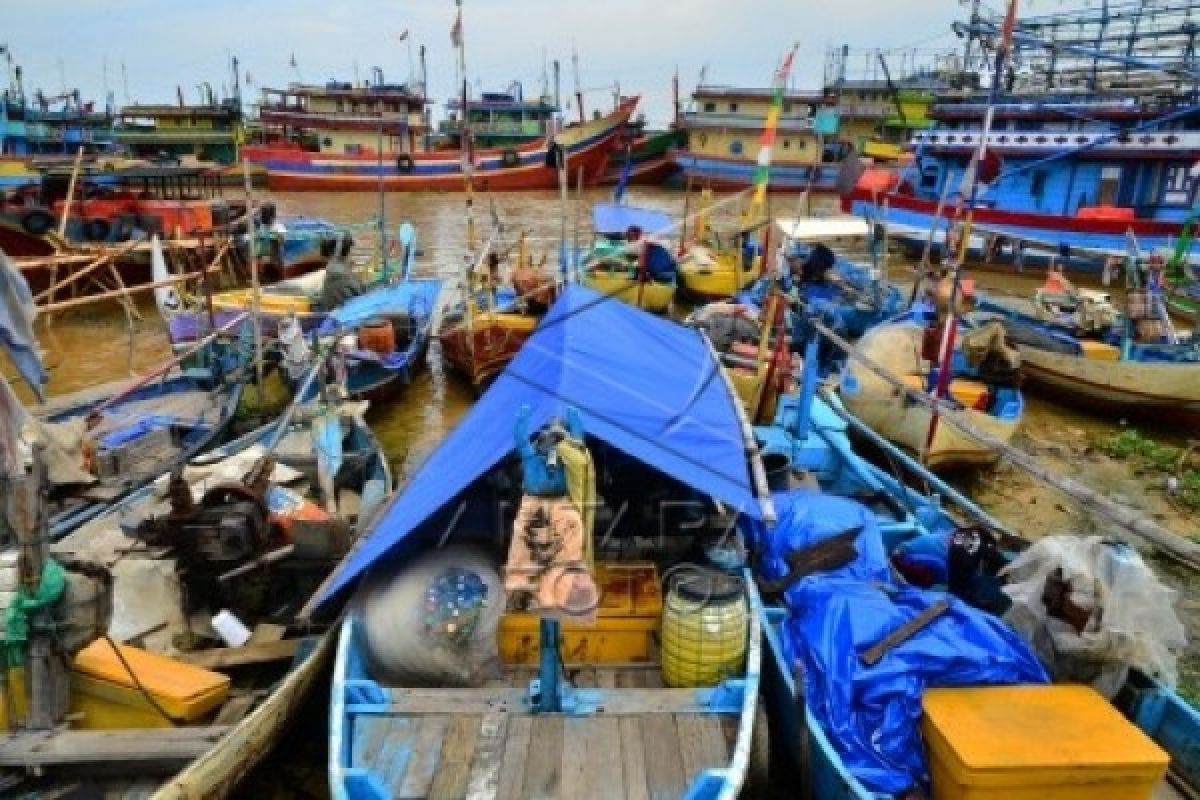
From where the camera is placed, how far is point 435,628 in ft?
20.3

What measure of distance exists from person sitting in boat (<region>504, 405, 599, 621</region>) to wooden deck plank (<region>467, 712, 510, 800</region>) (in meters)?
1.13

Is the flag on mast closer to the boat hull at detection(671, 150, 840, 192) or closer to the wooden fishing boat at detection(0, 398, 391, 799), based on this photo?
the wooden fishing boat at detection(0, 398, 391, 799)

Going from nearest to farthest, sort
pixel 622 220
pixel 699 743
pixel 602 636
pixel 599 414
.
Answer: pixel 699 743 → pixel 602 636 → pixel 599 414 → pixel 622 220

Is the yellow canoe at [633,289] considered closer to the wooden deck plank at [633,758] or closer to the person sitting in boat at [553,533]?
the person sitting in boat at [553,533]

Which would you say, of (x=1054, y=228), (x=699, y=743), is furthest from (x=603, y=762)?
(x=1054, y=228)

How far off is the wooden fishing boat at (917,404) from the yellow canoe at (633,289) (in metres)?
8.01

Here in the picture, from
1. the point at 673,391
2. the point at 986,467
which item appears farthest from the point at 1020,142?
the point at 673,391

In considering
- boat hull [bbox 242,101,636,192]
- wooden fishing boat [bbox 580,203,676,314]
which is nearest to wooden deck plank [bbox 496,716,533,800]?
wooden fishing boat [bbox 580,203,676,314]

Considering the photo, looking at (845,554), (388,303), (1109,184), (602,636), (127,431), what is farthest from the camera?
(1109,184)

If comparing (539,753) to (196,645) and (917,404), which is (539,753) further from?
(917,404)

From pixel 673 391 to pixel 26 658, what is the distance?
594 centimetres

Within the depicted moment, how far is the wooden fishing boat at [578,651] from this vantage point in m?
5.20

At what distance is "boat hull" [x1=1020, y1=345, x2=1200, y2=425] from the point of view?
14305mm

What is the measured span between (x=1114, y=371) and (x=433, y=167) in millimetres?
43635
